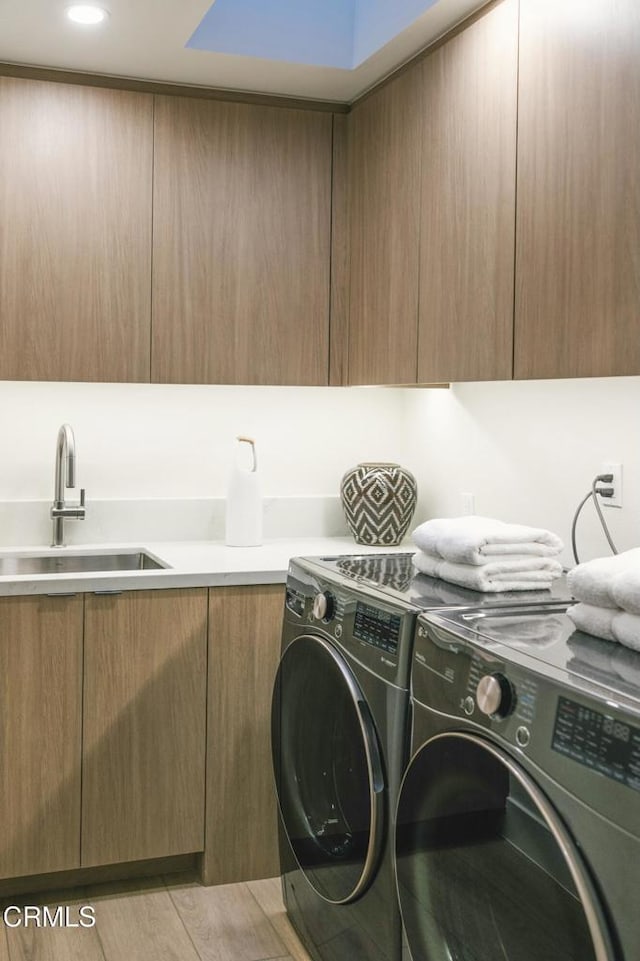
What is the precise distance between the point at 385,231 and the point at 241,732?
4.95 feet

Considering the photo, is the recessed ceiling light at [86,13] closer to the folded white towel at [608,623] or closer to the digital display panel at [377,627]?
the digital display panel at [377,627]

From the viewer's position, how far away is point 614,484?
240cm

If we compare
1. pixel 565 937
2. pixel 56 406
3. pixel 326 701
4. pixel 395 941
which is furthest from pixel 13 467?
pixel 565 937

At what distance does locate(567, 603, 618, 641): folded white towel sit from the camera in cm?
168

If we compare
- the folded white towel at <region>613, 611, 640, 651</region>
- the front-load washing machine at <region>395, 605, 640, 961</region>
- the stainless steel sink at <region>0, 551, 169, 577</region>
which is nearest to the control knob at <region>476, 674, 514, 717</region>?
the front-load washing machine at <region>395, 605, 640, 961</region>

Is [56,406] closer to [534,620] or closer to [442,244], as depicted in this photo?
[442,244]

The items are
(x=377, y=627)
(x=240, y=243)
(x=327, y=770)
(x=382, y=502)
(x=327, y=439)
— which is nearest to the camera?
(x=377, y=627)

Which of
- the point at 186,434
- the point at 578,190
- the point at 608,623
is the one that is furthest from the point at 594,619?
the point at 186,434

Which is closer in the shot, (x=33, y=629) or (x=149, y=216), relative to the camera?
(x=33, y=629)

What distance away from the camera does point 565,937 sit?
134 centimetres

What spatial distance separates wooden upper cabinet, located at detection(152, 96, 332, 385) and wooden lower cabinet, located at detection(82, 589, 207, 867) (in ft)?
2.57

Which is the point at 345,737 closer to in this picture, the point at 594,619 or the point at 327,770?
the point at 327,770

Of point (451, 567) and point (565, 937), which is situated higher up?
point (451, 567)

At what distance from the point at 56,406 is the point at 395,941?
1.98 m
